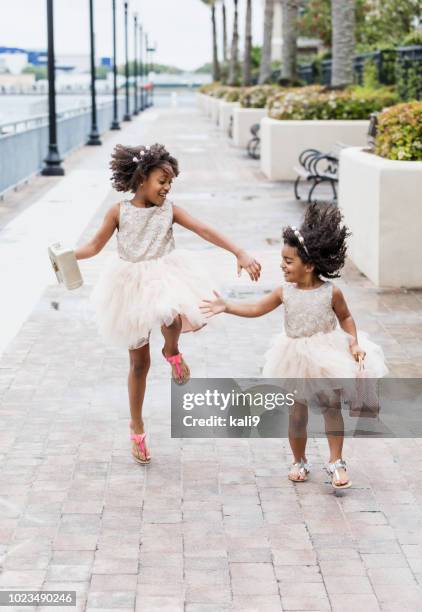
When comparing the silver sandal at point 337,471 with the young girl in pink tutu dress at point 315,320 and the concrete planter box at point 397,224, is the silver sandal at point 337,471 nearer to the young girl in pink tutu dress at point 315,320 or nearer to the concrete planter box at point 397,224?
the young girl in pink tutu dress at point 315,320

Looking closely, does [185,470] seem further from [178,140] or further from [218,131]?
[218,131]

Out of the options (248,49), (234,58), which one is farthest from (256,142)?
(234,58)

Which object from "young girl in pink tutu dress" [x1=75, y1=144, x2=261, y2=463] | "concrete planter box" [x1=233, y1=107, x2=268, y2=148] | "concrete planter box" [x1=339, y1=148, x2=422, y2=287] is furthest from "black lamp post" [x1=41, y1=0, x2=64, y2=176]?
"young girl in pink tutu dress" [x1=75, y1=144, x2=261, y2=463]

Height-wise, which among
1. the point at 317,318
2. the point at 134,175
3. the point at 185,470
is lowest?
the point at 185,470

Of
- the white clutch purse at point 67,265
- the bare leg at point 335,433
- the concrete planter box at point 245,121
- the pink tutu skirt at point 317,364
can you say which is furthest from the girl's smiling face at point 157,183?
the concrete planter box at point 245,121

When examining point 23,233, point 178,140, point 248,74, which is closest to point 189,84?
point 248,74

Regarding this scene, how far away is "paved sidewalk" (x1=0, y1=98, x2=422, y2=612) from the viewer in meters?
4.27

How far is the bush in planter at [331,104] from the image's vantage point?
2050 centimetres

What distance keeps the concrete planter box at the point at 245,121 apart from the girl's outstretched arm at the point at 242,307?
2488cm

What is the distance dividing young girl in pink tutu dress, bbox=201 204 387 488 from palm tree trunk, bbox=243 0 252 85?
40.1 metres

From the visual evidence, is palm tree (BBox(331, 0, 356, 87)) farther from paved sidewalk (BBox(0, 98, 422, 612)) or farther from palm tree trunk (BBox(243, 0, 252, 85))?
palm tree trunk (BBox(243, 0, 252, 85))

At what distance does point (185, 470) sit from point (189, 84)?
6799 inches

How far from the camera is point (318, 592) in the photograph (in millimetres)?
4211

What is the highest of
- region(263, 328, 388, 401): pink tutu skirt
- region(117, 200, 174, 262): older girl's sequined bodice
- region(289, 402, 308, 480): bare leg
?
region(117, 200, 174, 262): older girl's sequined bodice
